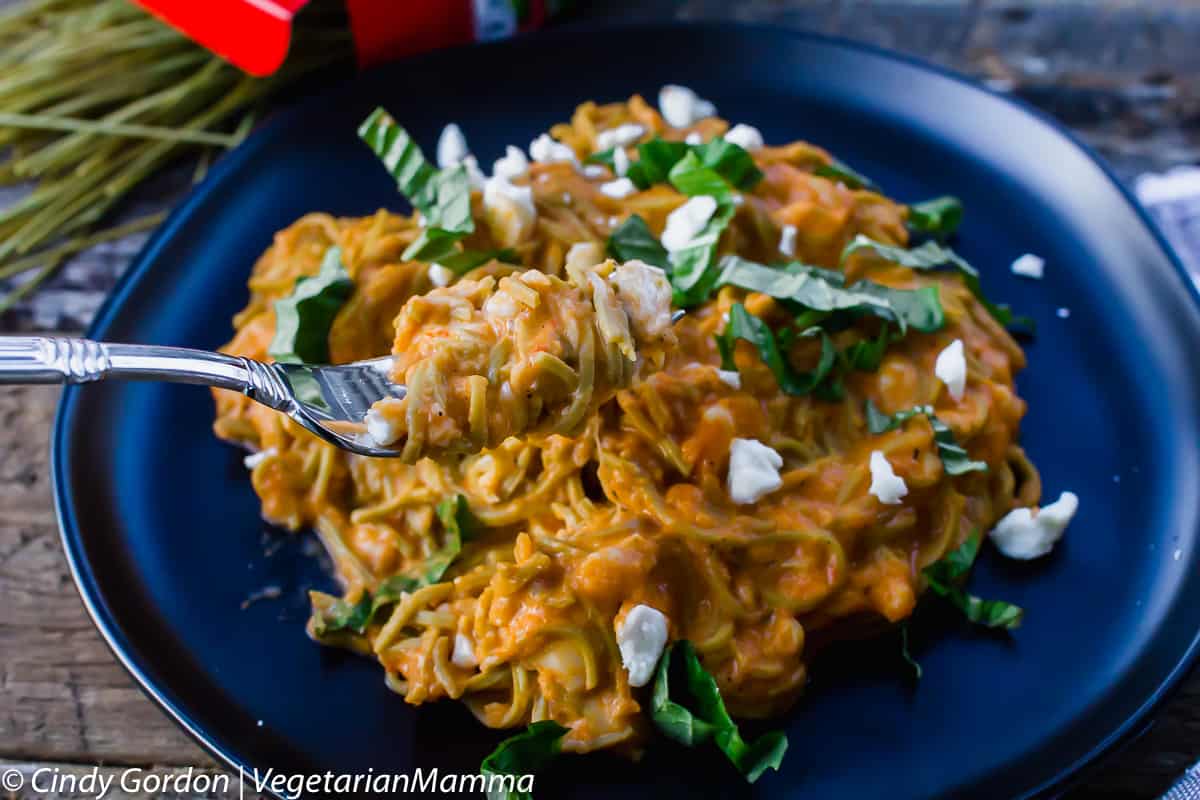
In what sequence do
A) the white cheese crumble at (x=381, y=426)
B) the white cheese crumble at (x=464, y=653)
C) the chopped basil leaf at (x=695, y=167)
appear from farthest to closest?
the chopped basil leaf at (x=695, y=167) < the white cheese crumble at (x=464, y=653) < the white cheese crumble at (x=381, y=426)

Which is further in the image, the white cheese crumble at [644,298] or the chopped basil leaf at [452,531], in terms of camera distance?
the chopped basil leaf at [452,531]

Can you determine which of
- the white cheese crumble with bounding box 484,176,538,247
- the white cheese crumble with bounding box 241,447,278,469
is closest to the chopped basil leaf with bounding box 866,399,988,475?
the white cheese crumble with bounding box 484,176,538,247

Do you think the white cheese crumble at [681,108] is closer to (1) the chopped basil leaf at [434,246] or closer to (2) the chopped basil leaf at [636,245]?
(2) the chopped basil leaf at [636,245]

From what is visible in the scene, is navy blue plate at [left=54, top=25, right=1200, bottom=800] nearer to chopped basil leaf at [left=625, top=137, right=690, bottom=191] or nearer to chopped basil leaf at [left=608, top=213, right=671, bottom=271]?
chopped basil leaf at [left=625, top=137, right=690, bottom=191]

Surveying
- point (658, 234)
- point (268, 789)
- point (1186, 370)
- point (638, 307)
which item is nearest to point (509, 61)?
point (658, 234)

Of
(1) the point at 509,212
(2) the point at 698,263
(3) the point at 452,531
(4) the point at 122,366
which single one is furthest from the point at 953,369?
(4) the point at 122,366

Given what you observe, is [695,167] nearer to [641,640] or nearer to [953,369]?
[953,369]

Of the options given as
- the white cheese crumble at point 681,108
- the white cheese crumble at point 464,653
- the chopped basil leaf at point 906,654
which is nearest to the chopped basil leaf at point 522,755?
the white cheese crumble at point 464,653

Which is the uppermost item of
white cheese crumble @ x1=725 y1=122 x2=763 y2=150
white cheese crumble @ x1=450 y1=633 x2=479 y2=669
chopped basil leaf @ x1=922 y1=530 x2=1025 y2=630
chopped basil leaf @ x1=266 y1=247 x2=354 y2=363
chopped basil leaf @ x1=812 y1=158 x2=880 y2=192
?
white cheese crumble @ x1=725 y1=122 x2=763 y2=150
